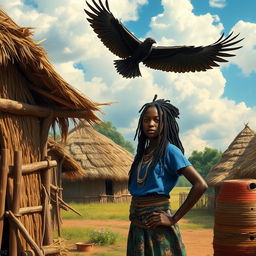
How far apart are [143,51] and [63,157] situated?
358 inches

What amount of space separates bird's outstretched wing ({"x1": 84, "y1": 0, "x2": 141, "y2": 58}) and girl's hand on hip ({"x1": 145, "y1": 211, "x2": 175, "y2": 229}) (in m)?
2.15

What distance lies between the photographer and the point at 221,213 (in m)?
4.88

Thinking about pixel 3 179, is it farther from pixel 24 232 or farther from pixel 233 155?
pixel 233 155

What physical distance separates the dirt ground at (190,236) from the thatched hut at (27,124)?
3.74m

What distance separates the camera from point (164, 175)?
267cm

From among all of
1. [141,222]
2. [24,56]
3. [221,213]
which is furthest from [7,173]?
[141,222]

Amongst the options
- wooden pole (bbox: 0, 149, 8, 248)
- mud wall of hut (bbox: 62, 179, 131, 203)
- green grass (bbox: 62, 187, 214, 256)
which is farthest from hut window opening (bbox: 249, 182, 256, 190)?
mud wall of hut (bbox: 62, 179, 131, 203)

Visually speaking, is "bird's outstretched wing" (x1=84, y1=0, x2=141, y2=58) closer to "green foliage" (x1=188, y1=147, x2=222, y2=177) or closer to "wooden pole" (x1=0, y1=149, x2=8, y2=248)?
"wooden pole" (x1=0, y1=149, x2=8, y2=248)

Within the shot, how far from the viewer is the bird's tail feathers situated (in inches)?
156

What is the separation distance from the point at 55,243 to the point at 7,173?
1228mm

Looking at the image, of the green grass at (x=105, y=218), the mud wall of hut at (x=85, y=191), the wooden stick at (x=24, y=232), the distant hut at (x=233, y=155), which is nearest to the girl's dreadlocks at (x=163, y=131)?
the wooden stick at (x=24, y=232)

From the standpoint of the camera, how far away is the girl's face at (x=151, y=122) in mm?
2701

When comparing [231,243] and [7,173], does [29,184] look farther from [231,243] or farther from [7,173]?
[231,243]

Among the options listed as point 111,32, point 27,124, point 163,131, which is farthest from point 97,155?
point 163,131
